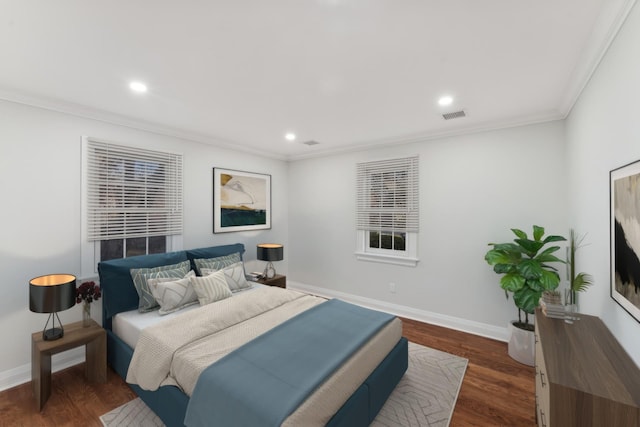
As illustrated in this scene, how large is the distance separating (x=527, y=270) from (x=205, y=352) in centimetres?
289

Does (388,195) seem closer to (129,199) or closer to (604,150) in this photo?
(604,150)

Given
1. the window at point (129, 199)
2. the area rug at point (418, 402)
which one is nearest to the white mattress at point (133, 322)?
the area rug at point (418, 402)

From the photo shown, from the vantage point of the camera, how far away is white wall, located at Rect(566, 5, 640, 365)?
1393 mm

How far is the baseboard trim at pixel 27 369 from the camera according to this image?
95.2 inches

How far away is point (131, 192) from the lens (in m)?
3.21

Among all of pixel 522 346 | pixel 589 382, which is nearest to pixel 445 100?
pixel 589 382

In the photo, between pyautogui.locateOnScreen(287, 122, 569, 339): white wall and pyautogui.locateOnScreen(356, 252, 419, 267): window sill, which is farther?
pyautogui.locateOnScreen(356, 252, 419, 267): window sill

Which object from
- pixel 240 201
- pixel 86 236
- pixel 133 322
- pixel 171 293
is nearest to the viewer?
pixel 133 322

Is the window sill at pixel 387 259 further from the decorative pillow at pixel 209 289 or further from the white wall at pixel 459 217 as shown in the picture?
the decorative pillow at pixel 209 289

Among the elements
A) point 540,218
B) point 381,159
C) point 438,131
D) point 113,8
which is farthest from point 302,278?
point 113,8

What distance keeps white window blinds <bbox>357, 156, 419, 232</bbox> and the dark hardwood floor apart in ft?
5.99

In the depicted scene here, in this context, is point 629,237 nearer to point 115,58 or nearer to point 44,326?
point 115,58

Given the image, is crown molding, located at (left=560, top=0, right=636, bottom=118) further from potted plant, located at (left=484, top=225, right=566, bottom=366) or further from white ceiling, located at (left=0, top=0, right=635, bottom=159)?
potted plant, located at (left=484, top=225, right=566, bottom=366)

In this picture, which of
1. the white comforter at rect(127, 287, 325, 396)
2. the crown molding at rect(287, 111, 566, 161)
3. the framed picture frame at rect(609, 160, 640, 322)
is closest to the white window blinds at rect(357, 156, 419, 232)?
the crown molding at rect(287, 111, 566, 161)
